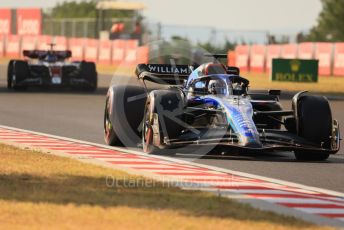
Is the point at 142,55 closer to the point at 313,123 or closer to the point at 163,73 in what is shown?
the point at 163,73

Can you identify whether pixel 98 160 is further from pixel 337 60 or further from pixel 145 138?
pixel 337 60

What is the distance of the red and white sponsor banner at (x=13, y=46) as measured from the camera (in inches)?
2753

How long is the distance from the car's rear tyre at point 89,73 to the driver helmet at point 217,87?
16356mm

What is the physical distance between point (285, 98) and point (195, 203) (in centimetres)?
2152

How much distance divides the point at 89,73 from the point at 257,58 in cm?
2503

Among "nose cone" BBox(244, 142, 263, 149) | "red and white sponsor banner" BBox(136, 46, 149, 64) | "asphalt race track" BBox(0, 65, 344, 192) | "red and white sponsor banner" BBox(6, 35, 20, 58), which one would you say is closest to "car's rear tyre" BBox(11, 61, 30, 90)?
"asphalt race track" BBox(0, 65, 344, 192)

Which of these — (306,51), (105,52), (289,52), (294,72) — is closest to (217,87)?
(294,72)

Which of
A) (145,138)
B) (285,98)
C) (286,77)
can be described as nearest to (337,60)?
(286,77)

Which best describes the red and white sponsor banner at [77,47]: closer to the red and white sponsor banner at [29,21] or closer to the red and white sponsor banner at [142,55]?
the red and white sponsor banner at [142,55]

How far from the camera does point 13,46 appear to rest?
232ft

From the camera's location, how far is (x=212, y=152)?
45.0ft

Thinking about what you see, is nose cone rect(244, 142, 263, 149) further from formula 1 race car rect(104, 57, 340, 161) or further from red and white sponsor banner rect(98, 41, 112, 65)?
red and white sponsor banner rect(98, 41, 112, 65)

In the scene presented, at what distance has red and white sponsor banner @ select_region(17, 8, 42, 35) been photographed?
3524 inches

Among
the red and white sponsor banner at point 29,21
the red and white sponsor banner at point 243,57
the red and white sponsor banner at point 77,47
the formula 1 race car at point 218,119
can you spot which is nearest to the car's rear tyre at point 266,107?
the formula 1 race car at point 218,119
